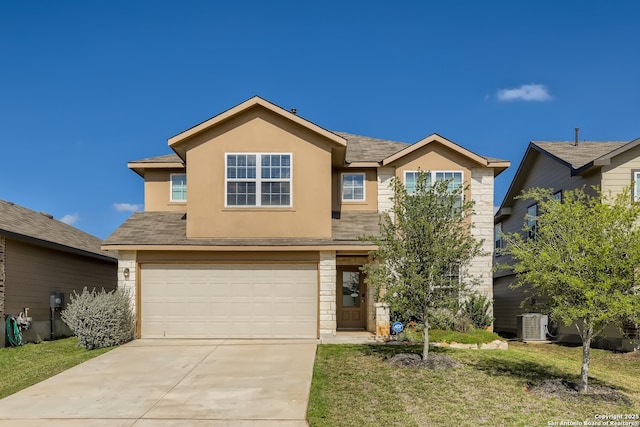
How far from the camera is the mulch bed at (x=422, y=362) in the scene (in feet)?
41.4

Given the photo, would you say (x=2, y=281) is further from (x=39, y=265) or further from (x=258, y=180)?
(x=258, y=180)

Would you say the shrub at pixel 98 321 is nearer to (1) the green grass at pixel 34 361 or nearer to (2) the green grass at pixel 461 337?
(1) the green grass at pixel 34 361

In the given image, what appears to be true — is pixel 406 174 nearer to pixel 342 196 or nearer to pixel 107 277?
pixel 342 196

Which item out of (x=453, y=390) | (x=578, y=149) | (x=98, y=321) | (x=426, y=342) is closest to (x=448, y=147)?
(x=578, y=149)

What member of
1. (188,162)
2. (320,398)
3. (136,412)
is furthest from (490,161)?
(136,412)

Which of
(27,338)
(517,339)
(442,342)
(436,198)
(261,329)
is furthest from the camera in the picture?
(517,339)

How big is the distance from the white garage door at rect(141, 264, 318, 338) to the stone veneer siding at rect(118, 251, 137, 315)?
305 mm

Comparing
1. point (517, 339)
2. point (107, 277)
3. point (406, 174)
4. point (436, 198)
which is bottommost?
point (517, 339)

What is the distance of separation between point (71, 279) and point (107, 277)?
3608 mm

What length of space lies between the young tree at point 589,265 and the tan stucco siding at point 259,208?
751 cm

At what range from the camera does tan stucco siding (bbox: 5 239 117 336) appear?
59.3 ft

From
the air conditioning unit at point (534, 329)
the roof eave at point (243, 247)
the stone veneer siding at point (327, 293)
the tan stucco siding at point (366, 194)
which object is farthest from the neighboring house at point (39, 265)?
the air conditioning unit at point (534, 329)

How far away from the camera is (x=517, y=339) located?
20.0 meters

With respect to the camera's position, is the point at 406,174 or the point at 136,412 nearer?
the point at 136,412
